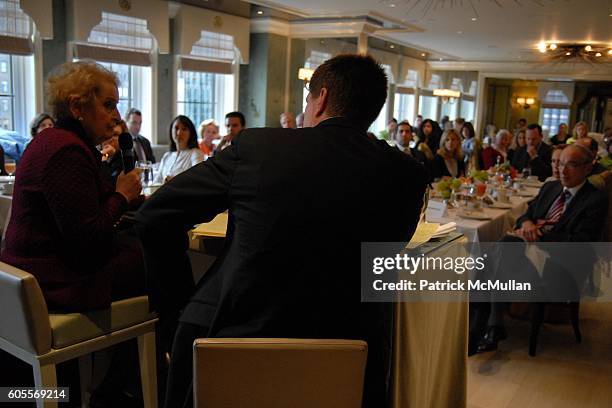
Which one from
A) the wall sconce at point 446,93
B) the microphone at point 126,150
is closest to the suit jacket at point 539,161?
the microphone at point 126,150

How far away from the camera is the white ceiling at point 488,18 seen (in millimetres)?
8164

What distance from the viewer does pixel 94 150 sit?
1769 mm

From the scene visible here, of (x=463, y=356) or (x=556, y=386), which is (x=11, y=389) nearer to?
(x=463, y=356)

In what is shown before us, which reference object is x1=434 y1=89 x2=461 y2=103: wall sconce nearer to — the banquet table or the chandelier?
the chandelier

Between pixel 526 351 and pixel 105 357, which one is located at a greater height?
pixel 105 357

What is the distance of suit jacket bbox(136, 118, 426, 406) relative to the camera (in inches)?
48.0

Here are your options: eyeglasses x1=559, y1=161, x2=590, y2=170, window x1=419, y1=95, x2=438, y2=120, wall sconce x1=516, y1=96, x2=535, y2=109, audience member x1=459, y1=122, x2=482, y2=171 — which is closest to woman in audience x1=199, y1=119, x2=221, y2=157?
audience member x1=459, y1=122, x2=482, y2=171

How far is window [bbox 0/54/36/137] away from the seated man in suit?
576 centimetres

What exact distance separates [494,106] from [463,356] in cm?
2065

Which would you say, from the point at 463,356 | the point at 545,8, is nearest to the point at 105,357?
the point at 463,356

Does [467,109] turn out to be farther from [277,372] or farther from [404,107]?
[277,372]

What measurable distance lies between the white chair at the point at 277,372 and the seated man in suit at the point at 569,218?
2436 mm

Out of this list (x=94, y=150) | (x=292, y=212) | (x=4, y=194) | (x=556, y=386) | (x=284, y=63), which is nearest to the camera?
(x=292, y=212)

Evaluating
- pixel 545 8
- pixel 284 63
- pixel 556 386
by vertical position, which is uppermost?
pixel 545 8
